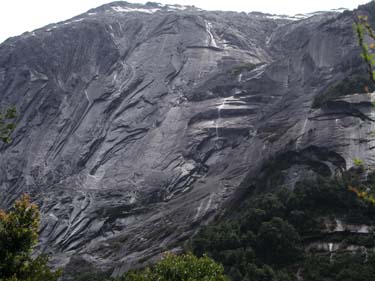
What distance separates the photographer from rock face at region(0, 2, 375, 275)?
141 ft

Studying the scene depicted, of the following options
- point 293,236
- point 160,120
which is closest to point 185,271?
point 293,236

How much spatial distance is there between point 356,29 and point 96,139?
59156 mm

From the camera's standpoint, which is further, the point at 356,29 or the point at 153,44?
the point at 153,44

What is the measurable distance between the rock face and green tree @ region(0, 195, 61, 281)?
81.4 feet

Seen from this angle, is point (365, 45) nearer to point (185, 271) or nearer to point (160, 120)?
point (185, 271)

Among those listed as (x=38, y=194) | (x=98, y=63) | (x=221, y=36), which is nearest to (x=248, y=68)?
(x=221, y=36)

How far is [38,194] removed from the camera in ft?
187

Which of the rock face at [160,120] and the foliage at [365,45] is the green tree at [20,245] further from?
the rock face at [160,120]

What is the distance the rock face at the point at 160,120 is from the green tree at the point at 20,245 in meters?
24.8

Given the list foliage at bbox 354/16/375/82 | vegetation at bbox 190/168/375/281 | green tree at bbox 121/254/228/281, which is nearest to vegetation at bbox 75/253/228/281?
green tree at bbox 121/254/228/281

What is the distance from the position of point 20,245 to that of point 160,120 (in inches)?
1858

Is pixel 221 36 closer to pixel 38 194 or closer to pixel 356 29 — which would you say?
pixel 38 194

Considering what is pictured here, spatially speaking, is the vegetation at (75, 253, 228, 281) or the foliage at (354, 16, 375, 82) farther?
the vegetation at (75, 253, 228, 281)

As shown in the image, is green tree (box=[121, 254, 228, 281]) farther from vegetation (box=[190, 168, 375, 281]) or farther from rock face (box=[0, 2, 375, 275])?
rock face (box=[0, 2, 375, 275])
